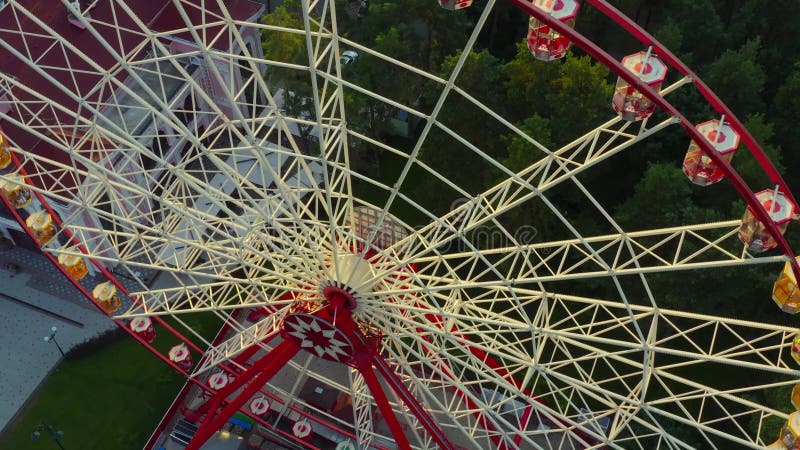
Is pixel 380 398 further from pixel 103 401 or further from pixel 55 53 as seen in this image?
pixel 55 53

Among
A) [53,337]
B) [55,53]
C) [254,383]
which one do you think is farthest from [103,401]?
[55,53]

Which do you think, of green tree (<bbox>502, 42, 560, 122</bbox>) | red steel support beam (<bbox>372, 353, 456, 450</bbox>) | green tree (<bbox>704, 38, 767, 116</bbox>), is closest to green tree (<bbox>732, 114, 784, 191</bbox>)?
green tree (<bbox>704, 38, 767, 116</bbox>)

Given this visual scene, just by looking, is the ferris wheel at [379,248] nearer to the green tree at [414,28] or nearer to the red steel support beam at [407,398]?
the red steel support beam at [407,398]

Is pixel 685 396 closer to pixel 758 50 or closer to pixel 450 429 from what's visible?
pixel 450 429

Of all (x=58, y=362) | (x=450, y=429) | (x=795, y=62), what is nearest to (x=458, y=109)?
(x=450, y=429)

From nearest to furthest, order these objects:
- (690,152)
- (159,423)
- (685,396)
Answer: (690,152)
(685,396)
(159,423)

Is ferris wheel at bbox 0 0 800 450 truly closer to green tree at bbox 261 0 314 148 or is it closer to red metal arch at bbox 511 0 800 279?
red metal arch at bbox 511 0 800 279

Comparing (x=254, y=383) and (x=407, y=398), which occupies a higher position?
(x=407, y=398)
